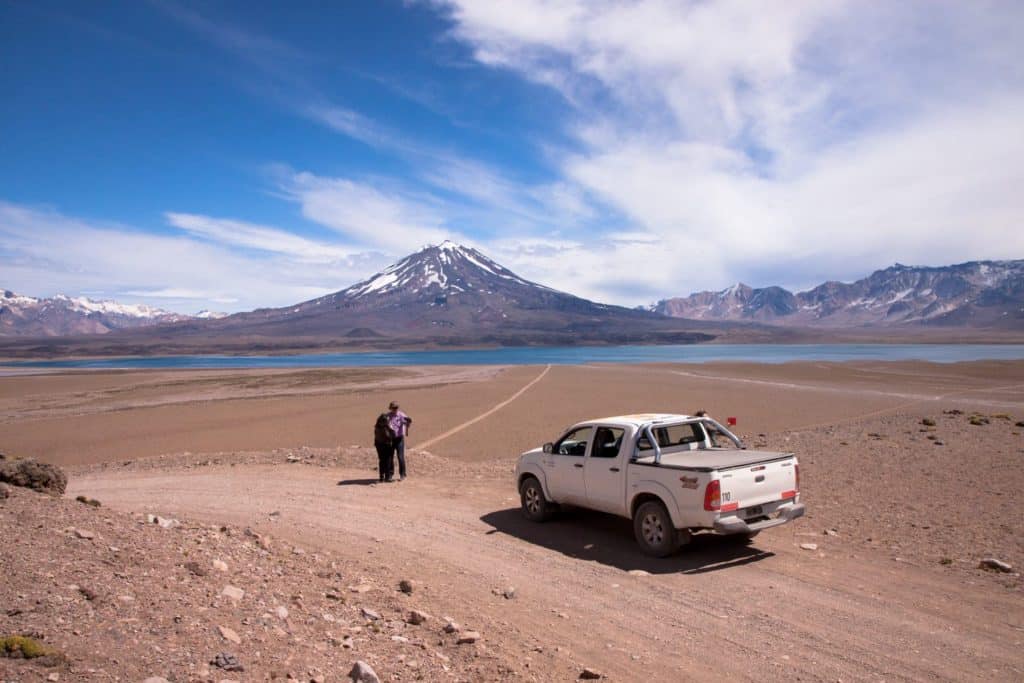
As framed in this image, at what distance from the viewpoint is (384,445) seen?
1401cm

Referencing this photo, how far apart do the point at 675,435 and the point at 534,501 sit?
247cm

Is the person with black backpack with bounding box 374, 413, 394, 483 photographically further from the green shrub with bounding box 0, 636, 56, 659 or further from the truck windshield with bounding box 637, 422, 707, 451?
the green shrub with bounding box 0, 636, 56, 659

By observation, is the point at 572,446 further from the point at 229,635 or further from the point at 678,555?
the point at 229,635

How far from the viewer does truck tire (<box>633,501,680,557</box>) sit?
8195 millimetres

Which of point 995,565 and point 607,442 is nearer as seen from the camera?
point 995,565

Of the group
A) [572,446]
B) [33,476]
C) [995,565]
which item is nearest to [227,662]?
[33,476]

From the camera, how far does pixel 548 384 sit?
5006 cm

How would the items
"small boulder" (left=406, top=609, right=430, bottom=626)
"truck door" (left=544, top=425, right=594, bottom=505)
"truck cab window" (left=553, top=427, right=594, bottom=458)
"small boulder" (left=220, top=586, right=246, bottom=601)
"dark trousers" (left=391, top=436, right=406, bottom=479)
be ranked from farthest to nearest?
"dark trousers" (left=391, top=436, right=406, bottom=479) < "truck cab window" (left=553, top=427, right=594, bottom=458) < "truck door" (left=544, top=425, right=594, bottom=505) < "small boulder" (left=406, top=609, right=430, bottom=626) < "small boulder" (left=220, top=586, right=246, bottom=601)

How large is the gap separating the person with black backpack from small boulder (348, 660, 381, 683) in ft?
29.5

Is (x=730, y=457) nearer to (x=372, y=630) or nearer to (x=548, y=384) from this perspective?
(x=372, y=630)

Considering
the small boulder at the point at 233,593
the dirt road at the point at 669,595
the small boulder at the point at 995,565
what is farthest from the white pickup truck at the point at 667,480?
the small boulder at the point at 233,593

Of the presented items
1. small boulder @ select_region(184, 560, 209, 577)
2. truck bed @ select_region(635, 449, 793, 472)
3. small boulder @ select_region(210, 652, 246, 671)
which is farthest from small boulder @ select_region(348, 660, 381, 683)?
truck bed @ select_region(635, 449, 793, 472)

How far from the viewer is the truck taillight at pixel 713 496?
7.68 metres

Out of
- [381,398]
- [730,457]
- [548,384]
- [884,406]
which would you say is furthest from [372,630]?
[548,384]
